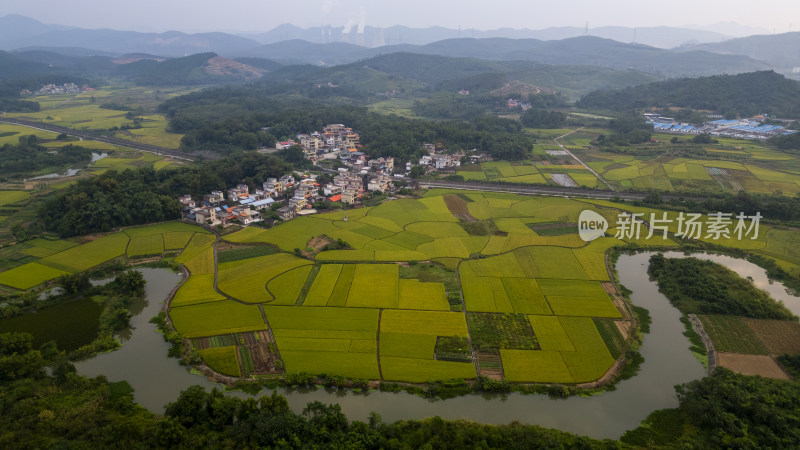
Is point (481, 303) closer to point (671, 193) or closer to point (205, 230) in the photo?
point (205, 230)

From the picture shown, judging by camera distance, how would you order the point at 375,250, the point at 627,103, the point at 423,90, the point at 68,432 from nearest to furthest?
the point at 68,432 < the point at 375,250 < the point at 627,103 < the point at 423,90

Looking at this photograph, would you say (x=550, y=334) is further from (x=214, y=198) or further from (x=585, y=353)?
(x=214, y=198)

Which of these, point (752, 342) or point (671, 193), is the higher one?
point (671, 193)

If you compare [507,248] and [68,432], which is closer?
[68,432]

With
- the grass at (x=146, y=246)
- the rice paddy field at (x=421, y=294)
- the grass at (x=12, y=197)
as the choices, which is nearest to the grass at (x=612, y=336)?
the rice paddy field at (x=421, y=294)

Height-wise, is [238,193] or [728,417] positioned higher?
[238,193]

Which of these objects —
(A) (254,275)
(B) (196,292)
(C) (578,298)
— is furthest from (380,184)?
(C) (578,298)

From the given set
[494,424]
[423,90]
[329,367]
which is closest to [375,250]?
[329,367]
